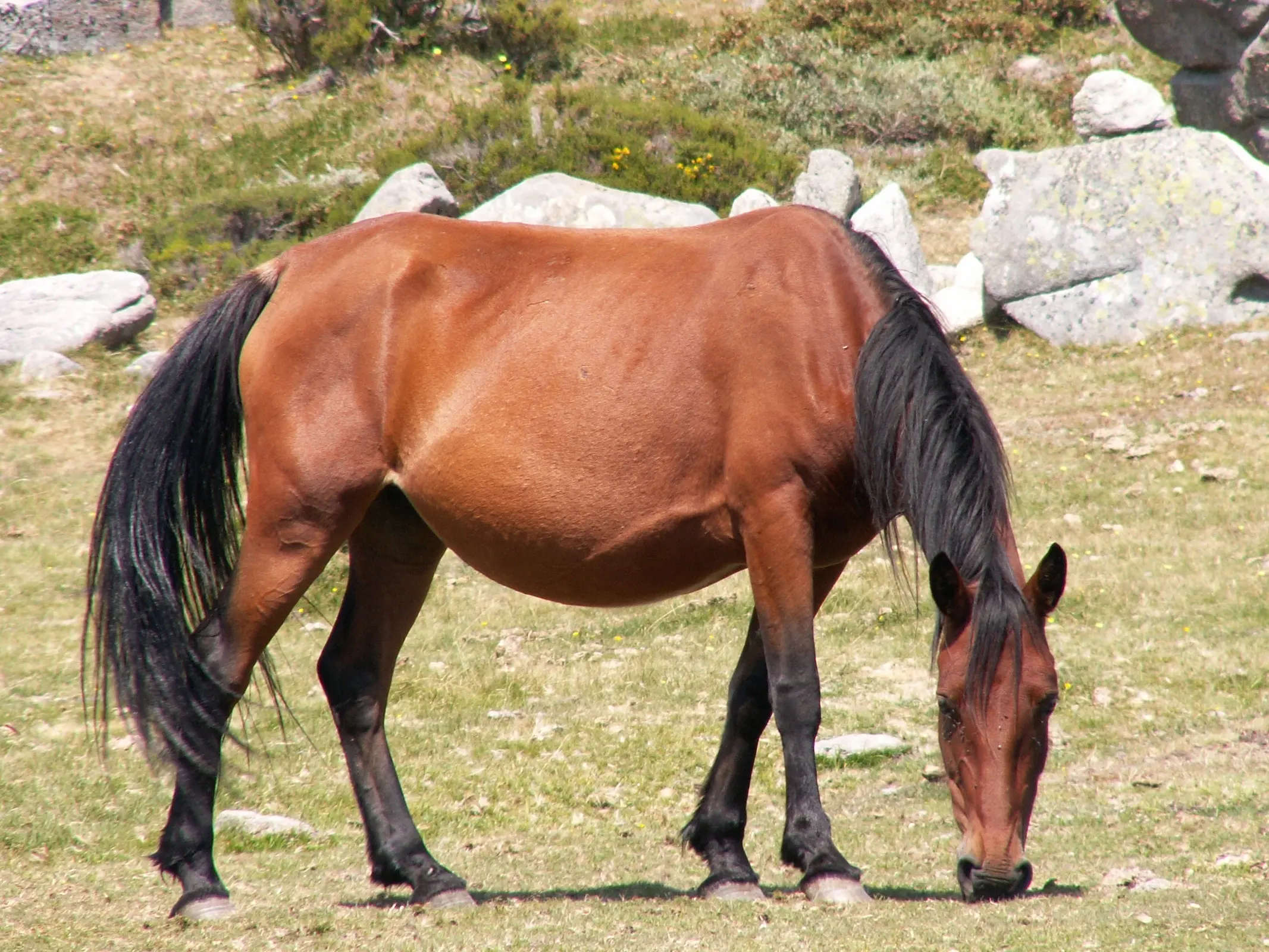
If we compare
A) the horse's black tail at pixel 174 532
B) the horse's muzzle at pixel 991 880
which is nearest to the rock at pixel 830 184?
the horse's black tail at pixel 174 532

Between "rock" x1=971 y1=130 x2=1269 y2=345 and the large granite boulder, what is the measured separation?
1899 mm

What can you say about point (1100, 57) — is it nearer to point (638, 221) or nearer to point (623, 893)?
point (638, 221)

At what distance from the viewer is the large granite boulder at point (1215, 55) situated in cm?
1418

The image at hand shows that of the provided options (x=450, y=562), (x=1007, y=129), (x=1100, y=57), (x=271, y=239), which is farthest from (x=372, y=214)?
(x=1100, y=57)

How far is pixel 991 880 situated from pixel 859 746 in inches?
115

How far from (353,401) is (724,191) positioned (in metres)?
11.7

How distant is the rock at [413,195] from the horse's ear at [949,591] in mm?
10991

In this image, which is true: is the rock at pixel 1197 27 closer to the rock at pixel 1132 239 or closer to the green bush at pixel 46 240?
the rock at pixel 1132 239

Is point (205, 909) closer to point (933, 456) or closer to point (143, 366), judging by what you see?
point (933, 456)

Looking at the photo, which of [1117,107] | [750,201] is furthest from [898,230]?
[1117,107]

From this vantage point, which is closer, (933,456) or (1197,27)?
(933,456)

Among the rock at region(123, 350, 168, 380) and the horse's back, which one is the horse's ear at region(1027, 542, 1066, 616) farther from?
the rock at region(123, 350, 168, 380)

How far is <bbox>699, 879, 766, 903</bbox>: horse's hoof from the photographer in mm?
4324

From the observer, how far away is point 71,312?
43.7 ft
